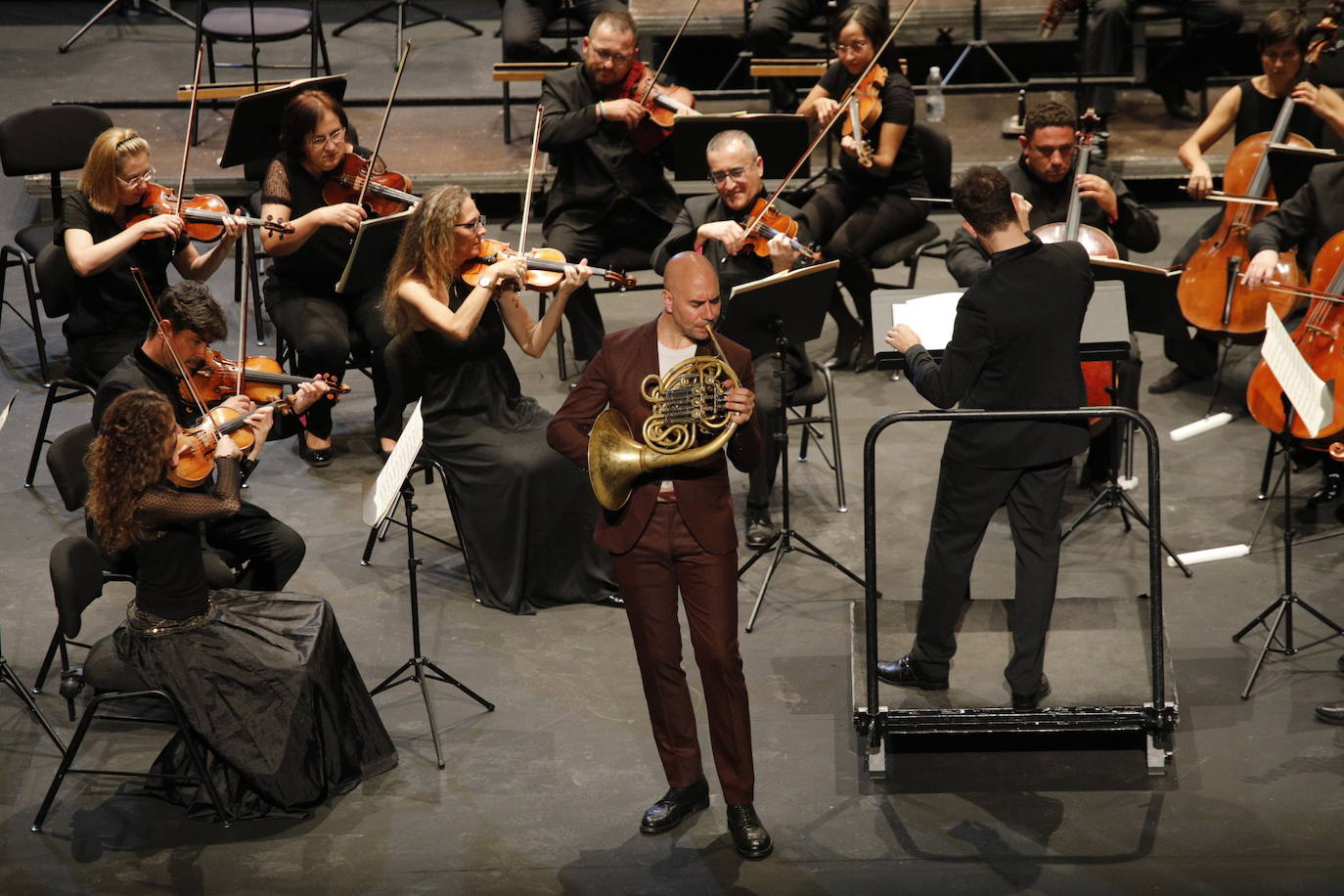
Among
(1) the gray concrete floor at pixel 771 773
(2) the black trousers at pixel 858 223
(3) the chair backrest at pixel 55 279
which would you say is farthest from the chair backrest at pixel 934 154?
(3) the chair backrest at pixel 55 279

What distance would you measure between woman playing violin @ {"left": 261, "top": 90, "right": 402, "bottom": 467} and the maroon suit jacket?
2.01 meters

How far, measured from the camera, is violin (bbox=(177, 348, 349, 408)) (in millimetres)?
5184

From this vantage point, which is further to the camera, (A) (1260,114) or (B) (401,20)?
(B) (401,20)

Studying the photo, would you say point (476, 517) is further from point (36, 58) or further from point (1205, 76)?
point (36, 58)

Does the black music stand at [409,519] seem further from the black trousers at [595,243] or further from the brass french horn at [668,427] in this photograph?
the black trousers at [595,243]

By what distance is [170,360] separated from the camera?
508 cm

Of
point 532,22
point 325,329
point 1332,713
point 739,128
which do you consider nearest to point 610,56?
point 739,128

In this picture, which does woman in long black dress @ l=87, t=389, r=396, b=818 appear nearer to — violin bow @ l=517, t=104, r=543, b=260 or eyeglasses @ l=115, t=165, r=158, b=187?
violin bow @ l=517, t=104, r=543, b=260

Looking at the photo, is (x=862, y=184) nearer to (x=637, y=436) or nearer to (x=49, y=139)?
(x=637, y=436)

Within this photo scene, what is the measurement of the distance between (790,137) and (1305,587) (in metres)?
2.60

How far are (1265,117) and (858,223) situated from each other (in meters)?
1.70

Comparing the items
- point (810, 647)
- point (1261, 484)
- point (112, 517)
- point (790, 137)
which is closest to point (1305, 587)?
point (1261, 484)

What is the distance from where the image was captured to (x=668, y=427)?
12.8ft

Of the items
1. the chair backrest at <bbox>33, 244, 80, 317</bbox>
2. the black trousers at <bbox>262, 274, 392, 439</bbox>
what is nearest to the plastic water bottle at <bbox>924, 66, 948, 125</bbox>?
the black trousers at <bbox>262, 274, 392, 439</bbox>
